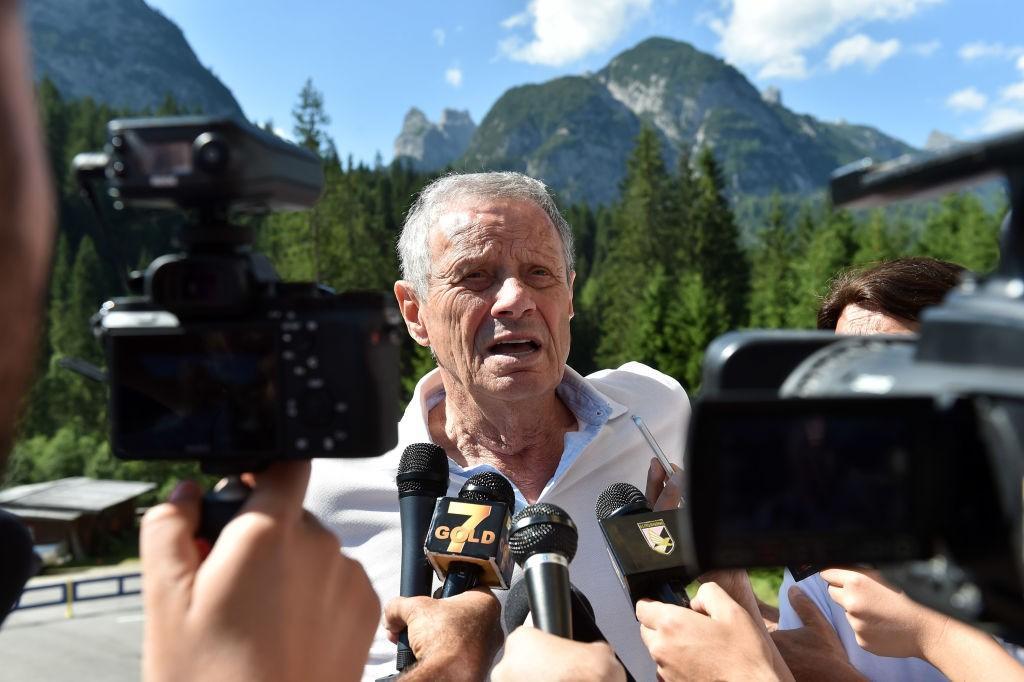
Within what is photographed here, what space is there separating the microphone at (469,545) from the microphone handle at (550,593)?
181 millimetres

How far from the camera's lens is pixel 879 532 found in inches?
40.6

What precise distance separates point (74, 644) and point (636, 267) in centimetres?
3158

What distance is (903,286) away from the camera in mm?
2967

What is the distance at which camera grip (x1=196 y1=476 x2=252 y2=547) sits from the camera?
1.24 metres

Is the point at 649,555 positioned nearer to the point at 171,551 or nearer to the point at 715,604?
the point at 715,604

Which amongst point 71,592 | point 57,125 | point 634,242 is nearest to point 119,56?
point 57,125

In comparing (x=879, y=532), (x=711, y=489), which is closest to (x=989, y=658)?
→ (x=879, y=532)

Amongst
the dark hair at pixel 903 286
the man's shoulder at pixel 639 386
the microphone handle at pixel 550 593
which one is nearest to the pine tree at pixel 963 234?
the man's shoulder at pixel 639 386

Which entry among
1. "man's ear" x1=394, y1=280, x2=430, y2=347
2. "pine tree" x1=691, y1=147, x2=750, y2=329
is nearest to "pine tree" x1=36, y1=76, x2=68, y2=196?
"pine tree" x1=691, y1=147, x2=750, y2=329

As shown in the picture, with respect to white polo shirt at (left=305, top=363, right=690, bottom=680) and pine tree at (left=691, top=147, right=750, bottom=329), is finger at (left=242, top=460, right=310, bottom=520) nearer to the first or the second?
white polo shirt at (left=305, top=363, right=690, bottom=680)

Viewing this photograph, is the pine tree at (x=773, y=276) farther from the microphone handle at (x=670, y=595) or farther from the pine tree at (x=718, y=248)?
the microphone handle at (x=670, y=595)

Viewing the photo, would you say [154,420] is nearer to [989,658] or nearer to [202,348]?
[202,348]

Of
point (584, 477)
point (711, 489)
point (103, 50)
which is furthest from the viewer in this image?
point (103, 50)

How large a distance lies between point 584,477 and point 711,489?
219cm
